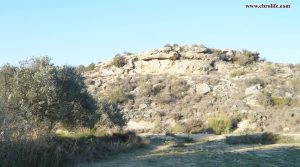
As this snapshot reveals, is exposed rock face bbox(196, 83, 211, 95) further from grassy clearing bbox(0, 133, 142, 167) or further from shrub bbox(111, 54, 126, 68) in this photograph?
grassy clearing bbox(0, 133, 142, 167)

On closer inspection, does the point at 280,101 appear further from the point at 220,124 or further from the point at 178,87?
the point at 178,87

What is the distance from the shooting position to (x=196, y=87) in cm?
4641

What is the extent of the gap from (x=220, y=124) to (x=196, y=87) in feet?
41.5

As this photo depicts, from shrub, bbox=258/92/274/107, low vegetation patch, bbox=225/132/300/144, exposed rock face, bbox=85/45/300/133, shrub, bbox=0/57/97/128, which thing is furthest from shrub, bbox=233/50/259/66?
shrub, bbox=0/57/97/128

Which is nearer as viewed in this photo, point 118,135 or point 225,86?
point 118,135

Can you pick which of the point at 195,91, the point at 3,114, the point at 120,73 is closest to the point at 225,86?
the point at 195,91

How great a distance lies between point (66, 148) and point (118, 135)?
672cm

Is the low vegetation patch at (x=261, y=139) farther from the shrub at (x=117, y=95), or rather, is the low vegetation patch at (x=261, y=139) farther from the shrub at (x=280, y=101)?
the shrub at (x=117, y=95)

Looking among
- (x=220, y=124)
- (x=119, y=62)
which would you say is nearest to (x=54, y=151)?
(x=220, y=124)

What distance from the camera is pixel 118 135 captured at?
70.9ft

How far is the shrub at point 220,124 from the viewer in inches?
1319

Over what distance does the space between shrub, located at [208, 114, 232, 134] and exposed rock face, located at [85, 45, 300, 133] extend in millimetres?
1109

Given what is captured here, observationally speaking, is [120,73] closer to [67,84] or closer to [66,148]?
[67,84]

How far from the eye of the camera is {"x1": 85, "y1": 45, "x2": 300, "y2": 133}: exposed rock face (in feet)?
123
